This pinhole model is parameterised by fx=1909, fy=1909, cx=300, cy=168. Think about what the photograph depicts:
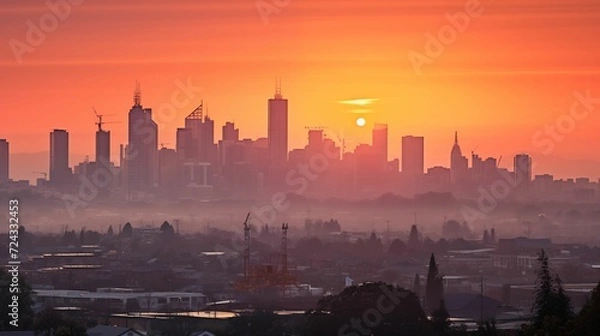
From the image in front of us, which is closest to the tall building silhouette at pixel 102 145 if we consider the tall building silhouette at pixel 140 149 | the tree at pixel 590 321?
the tall building silhouette at pixel 140 149

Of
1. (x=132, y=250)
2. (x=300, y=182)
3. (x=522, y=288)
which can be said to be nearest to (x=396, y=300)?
(x=522, y=288)

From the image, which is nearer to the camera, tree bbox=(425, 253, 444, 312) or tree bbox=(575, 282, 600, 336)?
tree bbox=(575, 282, 600, 336)

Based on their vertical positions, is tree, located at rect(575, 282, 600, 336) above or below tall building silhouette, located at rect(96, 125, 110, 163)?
below
